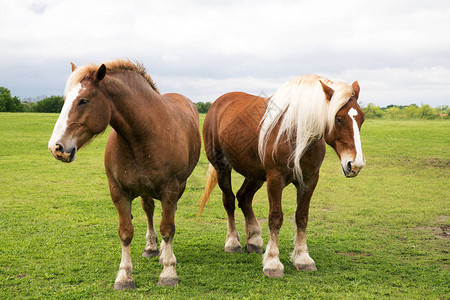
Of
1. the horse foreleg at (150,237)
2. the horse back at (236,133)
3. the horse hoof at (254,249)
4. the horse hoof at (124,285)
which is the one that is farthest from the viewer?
the horse hoof at (254,249)

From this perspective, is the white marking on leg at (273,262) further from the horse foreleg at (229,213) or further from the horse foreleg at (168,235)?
the horse foreleg at (168,235)

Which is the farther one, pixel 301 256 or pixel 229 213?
pixel 229 213

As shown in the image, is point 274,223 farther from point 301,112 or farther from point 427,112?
point 427,112

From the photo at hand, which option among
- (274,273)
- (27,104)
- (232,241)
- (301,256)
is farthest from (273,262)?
(27,104)

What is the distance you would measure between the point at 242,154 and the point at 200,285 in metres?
1.60

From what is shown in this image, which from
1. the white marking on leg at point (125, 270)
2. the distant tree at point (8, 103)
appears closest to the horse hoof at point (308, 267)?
the white marking on leg at point (125, 270)

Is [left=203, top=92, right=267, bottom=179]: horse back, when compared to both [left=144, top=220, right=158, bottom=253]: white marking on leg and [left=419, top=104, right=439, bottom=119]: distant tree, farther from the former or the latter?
[left=419, top=104, right=439, bottom=119]: distant tree

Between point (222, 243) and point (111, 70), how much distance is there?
9.77 feet

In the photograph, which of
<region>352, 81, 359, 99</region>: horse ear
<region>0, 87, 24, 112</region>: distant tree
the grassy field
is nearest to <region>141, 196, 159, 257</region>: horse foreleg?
the grassy field

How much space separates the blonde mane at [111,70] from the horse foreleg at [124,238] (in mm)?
1186

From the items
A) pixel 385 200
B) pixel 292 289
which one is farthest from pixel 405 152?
pixel 292 289

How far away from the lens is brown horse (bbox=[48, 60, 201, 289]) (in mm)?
3451

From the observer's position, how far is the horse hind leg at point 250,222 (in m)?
5.39

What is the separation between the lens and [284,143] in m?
4.34
